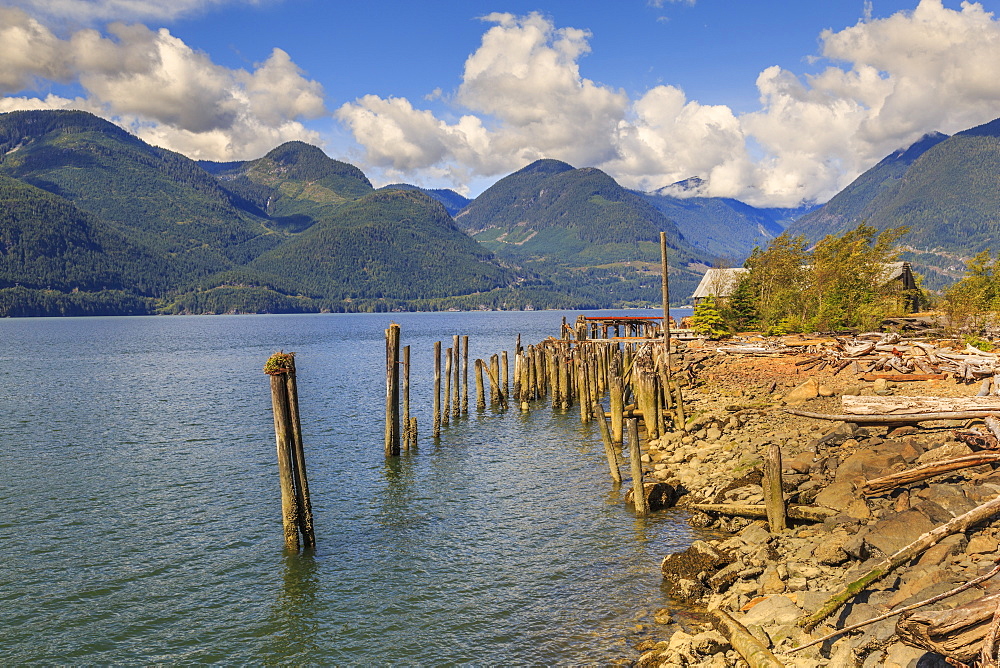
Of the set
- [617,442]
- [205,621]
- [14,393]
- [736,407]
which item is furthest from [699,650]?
[14,393]

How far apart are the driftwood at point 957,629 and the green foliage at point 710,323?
36.2 meters

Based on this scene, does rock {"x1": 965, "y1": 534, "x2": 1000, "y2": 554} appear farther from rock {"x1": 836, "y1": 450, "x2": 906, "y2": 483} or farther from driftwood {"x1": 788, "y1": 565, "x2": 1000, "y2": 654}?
rock {"x1": 836, "y1": 450, "x2": 906, "y2": 483}

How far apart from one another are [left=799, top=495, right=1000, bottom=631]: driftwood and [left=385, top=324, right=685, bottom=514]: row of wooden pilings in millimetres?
7433

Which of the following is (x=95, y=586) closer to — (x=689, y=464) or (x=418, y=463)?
(x=418, y=463)

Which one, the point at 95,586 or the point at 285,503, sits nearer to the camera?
the point at 95,586

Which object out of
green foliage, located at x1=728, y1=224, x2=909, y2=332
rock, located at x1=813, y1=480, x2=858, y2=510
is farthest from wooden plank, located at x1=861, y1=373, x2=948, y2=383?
green foliage, located at x1=728, y1=224, x2=909, y2=332

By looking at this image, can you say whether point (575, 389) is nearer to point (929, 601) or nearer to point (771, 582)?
point (771, 582)

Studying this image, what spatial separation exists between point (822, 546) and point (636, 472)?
5.40 metres

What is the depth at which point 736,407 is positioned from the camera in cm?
2505

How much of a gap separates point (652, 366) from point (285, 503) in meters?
20.3

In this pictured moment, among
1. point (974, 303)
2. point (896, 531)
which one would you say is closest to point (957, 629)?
point (896, 531)

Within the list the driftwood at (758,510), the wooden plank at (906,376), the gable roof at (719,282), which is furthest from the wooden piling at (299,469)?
the gable roof at (719,282)

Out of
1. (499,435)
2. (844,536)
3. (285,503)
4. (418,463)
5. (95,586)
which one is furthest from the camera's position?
(499,435)

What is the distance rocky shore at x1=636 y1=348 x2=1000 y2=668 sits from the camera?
8547 mm
